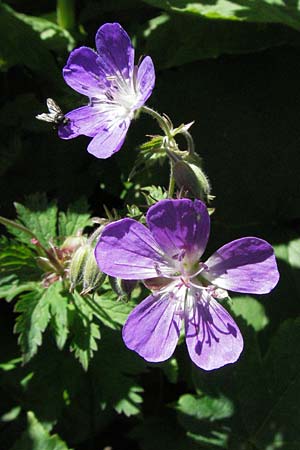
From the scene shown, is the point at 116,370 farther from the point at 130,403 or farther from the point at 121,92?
the point at 121,92

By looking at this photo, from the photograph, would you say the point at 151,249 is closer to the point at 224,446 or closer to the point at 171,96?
the point at 224,446

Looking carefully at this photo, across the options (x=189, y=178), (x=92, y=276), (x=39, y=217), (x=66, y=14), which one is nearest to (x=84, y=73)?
(x=189, y=178)

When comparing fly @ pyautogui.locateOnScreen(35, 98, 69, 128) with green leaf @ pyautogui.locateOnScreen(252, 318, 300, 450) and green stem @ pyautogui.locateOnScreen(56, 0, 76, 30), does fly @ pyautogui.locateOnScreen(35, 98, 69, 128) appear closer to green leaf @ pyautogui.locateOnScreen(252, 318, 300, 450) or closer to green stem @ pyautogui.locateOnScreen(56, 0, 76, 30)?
green leaf @ pyautogui.locateOnScreen(252, 318, 300, 450)

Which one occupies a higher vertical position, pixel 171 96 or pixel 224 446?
Answer: pixel 171 96

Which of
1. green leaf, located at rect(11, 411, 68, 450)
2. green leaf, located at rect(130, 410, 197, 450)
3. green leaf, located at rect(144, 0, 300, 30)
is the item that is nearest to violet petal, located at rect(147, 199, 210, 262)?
green leaf, located at rect(11, 411, 68, 450)

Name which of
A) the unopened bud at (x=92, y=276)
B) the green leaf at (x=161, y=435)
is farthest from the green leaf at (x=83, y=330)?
the green leaf at (x=161, y=435)

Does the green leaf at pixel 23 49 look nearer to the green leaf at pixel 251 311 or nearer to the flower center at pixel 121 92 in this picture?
the flower center at pixel 121 92

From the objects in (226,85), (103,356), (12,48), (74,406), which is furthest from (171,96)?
(74,406)
